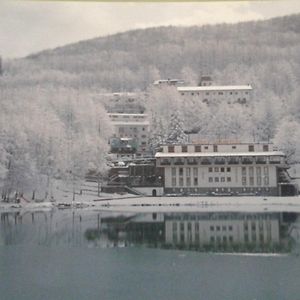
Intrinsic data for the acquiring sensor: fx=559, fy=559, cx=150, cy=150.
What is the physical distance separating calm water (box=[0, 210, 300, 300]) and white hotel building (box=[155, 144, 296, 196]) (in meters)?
0.30

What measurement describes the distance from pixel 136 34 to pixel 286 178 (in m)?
1.63

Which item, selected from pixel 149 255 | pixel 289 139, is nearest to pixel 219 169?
pixel 289 139

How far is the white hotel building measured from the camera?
4.41 metres

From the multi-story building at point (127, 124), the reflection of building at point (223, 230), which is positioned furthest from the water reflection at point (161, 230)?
the multi-story building at point (127, 124)

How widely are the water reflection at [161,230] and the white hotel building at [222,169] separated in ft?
0.94

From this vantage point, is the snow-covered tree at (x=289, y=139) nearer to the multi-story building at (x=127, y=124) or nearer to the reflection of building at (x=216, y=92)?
the reflection of building at (x=216, y=92)

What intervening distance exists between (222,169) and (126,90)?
1.02 m

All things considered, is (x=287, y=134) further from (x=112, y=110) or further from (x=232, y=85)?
(x=112, y=110)

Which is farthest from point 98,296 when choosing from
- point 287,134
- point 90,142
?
point 287,134

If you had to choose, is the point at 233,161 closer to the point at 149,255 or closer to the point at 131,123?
the point at 131,123

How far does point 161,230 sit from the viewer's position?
13.1 ft

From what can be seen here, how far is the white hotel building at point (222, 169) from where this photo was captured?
4.41m

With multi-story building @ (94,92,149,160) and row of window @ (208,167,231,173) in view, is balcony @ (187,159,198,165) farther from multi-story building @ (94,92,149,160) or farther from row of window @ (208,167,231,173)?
multi-story building @ (94,92,149,160)

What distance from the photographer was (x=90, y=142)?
4.48 m
